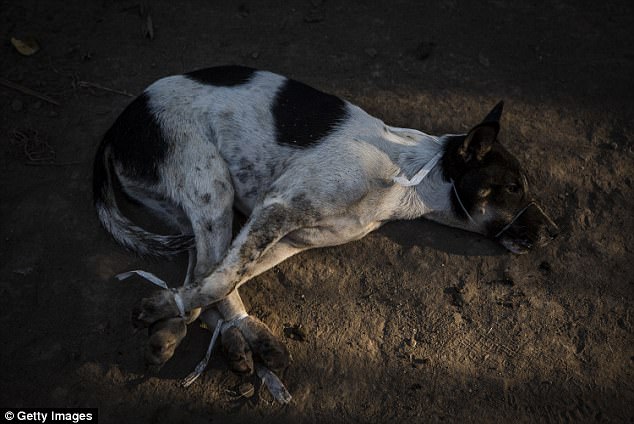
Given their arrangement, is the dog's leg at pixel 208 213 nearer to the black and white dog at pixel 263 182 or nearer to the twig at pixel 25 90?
the black and white dog at pixel 263 182

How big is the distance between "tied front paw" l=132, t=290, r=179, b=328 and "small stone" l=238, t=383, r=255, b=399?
0.57m

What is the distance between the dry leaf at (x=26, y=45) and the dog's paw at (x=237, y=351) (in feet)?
9.94

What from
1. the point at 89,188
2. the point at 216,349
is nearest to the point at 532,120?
the point at 216,349

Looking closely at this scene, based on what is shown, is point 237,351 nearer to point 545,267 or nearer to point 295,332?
point 295,332

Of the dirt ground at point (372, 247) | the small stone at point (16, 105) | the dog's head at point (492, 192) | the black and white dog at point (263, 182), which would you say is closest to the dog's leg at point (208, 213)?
the black and white dog at point (263, 182)

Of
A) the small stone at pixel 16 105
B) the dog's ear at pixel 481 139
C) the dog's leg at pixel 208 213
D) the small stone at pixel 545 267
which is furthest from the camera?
the small stone at pixel 16 105

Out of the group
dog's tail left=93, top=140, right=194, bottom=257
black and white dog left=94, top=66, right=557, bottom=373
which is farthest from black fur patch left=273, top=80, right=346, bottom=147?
dog's tail left=93, top=140, right=194, bottom=257

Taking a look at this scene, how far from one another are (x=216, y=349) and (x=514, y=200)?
2037 millimetres

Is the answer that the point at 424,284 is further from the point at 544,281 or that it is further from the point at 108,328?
the point at 108,328

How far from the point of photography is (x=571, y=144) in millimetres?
3666

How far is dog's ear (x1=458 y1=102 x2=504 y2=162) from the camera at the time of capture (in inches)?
104

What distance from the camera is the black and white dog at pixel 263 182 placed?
8.77ft

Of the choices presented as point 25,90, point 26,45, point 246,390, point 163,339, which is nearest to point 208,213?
point 163,339

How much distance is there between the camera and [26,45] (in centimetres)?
395
